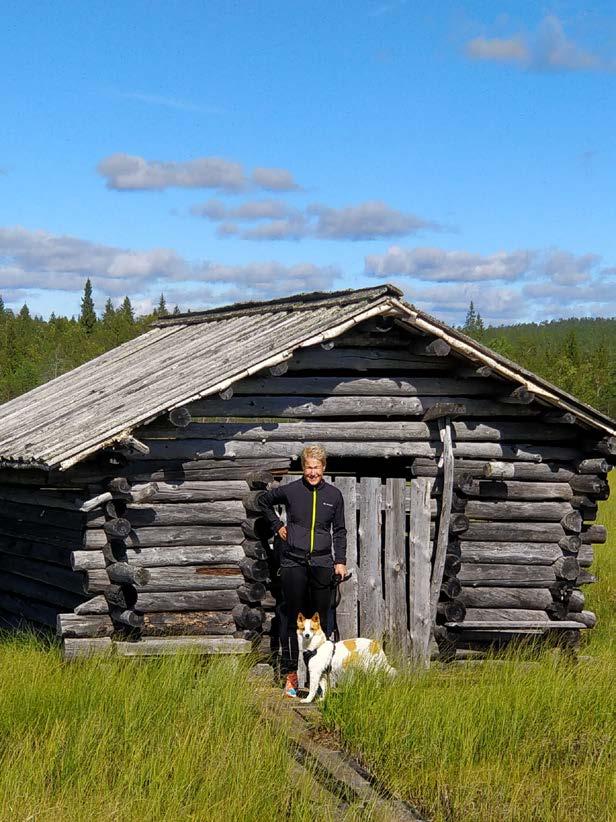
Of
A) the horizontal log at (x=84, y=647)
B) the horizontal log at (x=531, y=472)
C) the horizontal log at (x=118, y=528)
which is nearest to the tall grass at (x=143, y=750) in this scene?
the horizontal log at (x=84, y=647)

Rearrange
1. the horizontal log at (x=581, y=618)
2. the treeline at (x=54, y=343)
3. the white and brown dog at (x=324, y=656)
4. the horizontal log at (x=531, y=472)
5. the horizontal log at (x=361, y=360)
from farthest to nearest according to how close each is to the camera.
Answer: the treeline at (x=54, y=343) → the horizontal log at (x=581, y=618) → the horizontal log at (x=531, y=472) → the horizontal log at (x=361, y=360) → the white and brown dog at (x=324, y=656)

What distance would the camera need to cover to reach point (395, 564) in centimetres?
1113

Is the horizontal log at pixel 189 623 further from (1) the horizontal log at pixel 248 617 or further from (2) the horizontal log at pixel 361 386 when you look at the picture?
(2) the horizontal log at pixel 361 386

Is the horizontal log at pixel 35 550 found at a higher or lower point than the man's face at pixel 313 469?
lower

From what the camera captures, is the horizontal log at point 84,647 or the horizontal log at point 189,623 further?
the horizontal log at point 189,623

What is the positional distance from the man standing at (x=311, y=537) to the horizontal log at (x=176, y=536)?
0.90m

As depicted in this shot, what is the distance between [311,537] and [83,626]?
2.45 metres

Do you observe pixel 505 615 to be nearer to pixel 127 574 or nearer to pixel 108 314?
pixel 127 574

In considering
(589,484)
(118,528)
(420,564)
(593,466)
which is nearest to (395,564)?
(420,564)

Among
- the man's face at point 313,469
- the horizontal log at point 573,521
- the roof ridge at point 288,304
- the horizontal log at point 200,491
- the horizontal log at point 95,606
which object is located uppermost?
the roof ridge at point 288,304

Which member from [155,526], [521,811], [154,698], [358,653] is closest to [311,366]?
[155,526]

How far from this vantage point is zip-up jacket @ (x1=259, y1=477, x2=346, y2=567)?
32.7 feet

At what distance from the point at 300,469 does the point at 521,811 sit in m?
→ 5.79

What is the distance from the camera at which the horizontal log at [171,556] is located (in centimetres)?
1066
